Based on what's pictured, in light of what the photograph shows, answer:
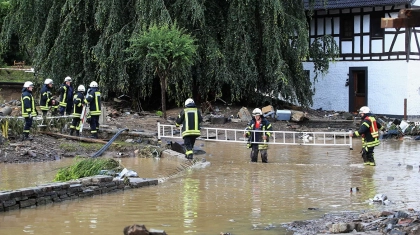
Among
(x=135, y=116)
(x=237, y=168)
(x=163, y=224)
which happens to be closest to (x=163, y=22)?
(x=135, y=116)

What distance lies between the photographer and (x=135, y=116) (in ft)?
93.2

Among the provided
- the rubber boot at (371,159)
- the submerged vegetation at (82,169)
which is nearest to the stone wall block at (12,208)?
the submerged vegetation at (82,169)

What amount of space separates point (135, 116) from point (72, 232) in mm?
18892

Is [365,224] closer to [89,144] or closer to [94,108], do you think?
[89,144]

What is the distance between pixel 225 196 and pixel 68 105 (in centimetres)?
1258

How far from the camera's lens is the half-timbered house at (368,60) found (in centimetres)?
3275

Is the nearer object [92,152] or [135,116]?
[92,152]

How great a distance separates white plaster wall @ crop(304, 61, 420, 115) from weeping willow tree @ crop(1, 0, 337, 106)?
4602 mm

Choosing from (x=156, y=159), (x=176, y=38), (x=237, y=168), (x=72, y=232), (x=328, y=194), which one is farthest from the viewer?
(x=176, y=38)

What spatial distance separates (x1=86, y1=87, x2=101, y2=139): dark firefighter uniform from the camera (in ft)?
69.3

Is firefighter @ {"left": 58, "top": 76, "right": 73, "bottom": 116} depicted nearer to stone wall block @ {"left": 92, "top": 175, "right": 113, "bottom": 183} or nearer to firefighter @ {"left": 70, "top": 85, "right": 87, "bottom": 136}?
firefighter @ {"left": 70, "top": 85, "right": 87, "bottom": 136}

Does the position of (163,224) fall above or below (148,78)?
below

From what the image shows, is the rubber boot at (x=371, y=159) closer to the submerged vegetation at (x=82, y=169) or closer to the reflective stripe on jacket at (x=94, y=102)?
the submerged vegetation at (x=82, y=169)

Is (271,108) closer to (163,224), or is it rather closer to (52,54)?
(52,54)
